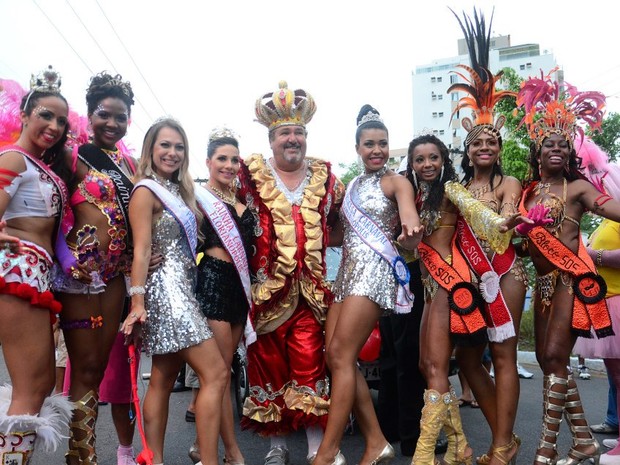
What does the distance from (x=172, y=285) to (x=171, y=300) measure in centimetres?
9

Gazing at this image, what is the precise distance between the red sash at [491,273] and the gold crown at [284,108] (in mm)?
1279

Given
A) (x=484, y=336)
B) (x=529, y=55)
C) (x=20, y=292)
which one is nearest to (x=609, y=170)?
(x=484, y=336)

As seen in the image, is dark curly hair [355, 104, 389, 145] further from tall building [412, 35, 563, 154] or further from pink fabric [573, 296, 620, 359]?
tall building [412, 35, 563, 154]

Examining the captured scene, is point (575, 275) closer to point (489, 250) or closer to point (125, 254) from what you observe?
point (489, 250)

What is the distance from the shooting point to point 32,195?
9.00 feet

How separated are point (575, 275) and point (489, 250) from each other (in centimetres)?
53

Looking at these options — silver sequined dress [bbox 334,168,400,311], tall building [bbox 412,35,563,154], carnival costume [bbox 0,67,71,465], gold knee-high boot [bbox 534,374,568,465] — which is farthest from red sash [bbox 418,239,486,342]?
tall building [bbox 412,35,563,154]

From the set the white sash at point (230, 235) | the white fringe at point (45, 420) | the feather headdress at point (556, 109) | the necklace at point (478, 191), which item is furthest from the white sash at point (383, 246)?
the white fringe at point (45, 420)

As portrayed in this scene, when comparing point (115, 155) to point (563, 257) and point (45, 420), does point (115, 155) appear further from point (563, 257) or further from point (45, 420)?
point (563, 257)

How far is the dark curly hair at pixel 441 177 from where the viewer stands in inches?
143

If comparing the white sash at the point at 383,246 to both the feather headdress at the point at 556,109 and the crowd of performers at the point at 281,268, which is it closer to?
the crowd of performers at the point at 281,268

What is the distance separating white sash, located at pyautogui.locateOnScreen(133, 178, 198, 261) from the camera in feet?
10.5

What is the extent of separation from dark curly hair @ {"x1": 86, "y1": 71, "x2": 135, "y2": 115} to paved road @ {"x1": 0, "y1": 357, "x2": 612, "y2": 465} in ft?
5.80

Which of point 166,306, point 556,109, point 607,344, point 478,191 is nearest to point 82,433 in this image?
point 166,306
